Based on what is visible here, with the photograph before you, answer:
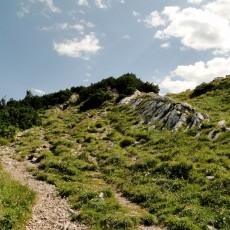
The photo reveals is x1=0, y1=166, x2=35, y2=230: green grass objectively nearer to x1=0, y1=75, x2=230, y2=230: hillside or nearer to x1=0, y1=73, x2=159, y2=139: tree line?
x1=0, y1=75, x2=230, y2=230: hillside

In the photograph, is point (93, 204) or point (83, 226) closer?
point (83, 226)

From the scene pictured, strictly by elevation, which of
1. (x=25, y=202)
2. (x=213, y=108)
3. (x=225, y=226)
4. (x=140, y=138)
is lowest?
(x=225, y=226)

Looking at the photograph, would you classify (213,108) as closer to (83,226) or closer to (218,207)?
(218,207)

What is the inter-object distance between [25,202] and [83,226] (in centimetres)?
403

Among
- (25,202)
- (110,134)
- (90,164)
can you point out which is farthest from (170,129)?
(25,202)

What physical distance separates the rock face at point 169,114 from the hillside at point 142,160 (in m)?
0.11

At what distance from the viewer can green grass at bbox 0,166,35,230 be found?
53.0ft

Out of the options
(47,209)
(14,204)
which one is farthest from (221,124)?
(14,204)

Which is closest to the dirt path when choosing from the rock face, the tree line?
the rock face

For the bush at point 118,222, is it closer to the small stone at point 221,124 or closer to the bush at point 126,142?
the small stone at point 221,124

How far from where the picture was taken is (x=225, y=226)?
16.0m

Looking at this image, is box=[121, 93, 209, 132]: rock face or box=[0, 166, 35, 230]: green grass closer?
box=[0, 166, 35, 230]: green grass

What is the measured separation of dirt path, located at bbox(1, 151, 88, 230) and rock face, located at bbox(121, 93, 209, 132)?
15.7 m

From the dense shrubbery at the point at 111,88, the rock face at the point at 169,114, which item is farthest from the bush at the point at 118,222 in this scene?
the dense shrubbery at the point at 111,88
